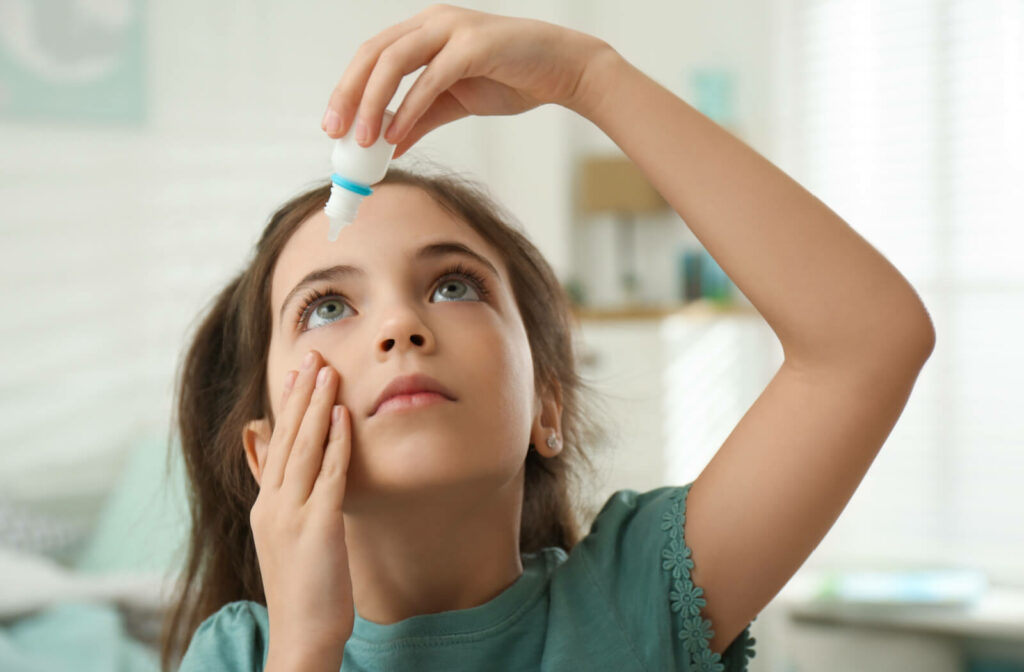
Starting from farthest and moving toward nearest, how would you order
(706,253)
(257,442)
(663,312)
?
(706,253) < (663,312) < (257,442)

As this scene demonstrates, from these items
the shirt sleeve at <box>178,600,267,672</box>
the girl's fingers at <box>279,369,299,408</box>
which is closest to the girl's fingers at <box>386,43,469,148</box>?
the girl's fingers at <box>279,369,299,408</box>

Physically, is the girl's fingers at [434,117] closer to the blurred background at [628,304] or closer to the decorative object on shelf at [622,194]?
the blurred background at [628,304]

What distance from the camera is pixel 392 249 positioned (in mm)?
866

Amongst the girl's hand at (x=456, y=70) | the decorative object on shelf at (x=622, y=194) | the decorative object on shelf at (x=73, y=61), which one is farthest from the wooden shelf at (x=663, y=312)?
the girl's hand at (x=456, y=70)

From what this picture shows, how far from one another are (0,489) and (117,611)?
1151 millimetres

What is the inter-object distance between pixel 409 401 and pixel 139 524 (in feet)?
6.80

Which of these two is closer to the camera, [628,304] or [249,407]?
[249,407]

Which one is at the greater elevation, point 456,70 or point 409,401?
point 456,70

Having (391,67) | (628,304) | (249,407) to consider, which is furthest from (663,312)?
(391,67)

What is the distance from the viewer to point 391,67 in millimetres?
738

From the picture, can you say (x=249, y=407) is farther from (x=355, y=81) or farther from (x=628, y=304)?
(x=628, y=304)

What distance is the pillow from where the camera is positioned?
244 centimetres

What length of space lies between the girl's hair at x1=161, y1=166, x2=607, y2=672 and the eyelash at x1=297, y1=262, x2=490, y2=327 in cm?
10

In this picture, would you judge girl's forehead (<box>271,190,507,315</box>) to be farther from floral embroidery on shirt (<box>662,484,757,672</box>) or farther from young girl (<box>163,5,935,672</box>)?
floral embroidery on shirt (<box>662,484,757,672</box>)
